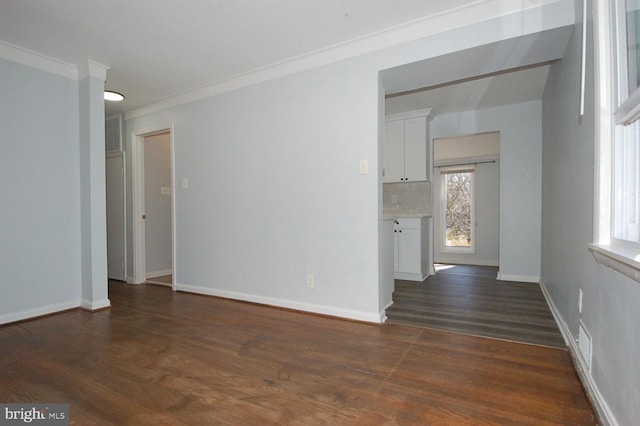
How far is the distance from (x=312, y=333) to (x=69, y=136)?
313cm

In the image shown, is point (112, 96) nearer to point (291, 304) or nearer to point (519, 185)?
point (291, 304)

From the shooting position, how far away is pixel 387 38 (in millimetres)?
2721

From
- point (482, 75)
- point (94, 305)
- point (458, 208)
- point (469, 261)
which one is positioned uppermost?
point (482, 75)

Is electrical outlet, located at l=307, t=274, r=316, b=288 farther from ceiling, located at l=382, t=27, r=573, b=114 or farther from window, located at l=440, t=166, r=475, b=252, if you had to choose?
window, located at l=440, t=166, r=475, b=252

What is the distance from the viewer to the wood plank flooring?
2598mm

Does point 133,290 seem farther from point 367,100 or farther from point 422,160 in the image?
point 422,160

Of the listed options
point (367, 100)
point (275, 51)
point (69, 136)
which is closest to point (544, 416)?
point (367, 100)

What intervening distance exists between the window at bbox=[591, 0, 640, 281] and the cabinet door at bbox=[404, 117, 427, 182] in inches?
128

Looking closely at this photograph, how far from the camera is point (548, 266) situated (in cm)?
352

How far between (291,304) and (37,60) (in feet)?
10.9

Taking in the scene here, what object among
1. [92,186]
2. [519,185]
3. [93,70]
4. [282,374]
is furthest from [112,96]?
[519,185]

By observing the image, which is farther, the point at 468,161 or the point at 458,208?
the point at 458,208

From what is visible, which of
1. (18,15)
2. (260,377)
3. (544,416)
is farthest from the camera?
(18,15)

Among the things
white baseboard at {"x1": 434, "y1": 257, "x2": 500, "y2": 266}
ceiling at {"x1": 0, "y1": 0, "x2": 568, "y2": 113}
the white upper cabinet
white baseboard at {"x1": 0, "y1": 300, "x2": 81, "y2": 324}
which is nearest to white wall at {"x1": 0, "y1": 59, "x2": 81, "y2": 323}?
white baseboard at {"x1": 0, "y1": 300, "x2": 81, "y2": 324}
